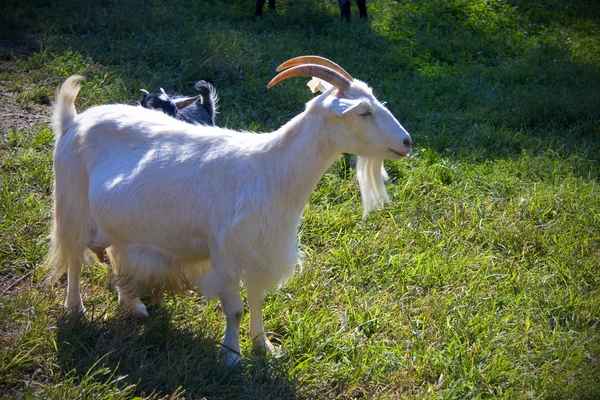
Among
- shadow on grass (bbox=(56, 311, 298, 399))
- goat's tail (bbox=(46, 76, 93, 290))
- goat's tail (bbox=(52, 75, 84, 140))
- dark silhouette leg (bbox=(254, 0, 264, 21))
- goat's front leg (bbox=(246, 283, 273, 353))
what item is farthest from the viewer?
dark silhouette leg (bbox=(254, 0, 264, 21))

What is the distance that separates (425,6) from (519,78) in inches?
109

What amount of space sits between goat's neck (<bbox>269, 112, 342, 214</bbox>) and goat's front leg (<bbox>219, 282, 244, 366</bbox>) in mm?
543

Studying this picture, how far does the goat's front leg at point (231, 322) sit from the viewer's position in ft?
11.2

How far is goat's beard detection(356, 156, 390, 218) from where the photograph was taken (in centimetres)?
354

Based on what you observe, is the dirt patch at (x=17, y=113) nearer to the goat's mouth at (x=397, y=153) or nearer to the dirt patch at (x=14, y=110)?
the dirt patch at (x=14, y=110)

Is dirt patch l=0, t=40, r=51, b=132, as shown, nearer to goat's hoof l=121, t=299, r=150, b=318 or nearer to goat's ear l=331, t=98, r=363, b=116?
goat's hoof l=121, t=299, r=150, b=318

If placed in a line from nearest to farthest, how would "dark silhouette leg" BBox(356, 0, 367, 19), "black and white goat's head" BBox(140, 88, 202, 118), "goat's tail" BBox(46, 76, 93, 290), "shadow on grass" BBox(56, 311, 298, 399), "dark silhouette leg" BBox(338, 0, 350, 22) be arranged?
"shadow on grass" BBox(56, 311, 298, 399) → "goat's tail" BBox(46, 76, 93, 290) → "black and white goat's head" BBox(140, 88, 202, 118) → "dark silhouette leg" BBox(338, 0, 350, 22) → "dark silhouette leg" BBox(356, 0, 367, 19)

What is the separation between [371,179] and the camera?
11.8 ft

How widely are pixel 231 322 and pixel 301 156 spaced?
3.19 feet

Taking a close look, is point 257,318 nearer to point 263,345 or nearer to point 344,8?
point 263,345

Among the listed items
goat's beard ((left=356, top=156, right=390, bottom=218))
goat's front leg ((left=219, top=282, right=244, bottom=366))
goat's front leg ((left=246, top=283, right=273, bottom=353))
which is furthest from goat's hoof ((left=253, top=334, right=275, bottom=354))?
goat's beard ((left=356, top=156, right=390, bottom=218))

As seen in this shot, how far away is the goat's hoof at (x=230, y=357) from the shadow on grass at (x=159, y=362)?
3 cm

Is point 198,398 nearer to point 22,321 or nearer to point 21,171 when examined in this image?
point 22,321

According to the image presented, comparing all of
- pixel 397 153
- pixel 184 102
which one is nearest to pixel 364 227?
pixel 397 153
